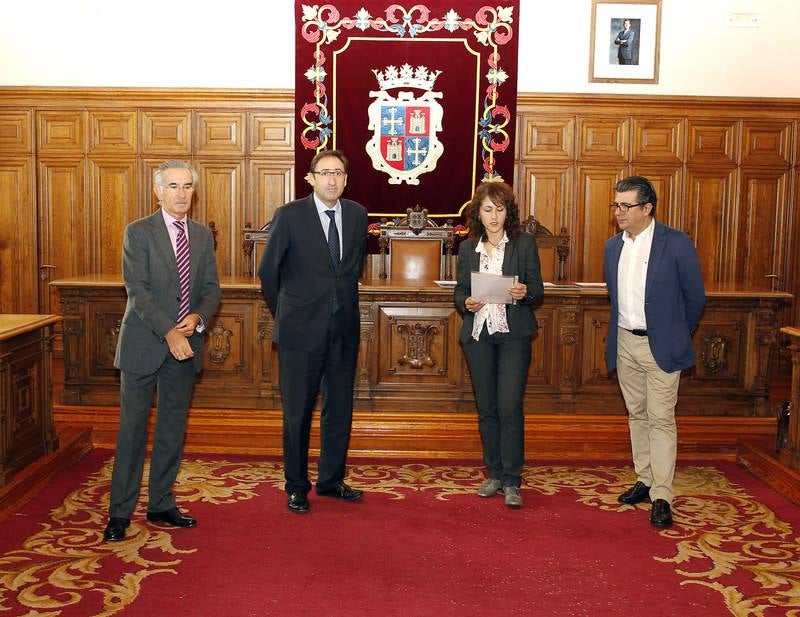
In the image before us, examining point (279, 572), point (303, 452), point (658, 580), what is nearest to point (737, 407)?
point (658, 580)

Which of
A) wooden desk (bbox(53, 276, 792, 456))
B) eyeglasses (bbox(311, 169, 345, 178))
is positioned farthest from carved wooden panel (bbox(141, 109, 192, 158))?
eyeglasses (bbox(311, 169, 345, 178))

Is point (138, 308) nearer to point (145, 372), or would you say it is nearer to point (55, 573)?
point (145, 372)

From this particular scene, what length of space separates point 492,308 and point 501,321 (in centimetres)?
8

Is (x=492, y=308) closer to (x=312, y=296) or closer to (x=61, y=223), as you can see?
(x=312, y=296)

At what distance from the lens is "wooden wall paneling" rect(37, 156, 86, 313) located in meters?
8.09

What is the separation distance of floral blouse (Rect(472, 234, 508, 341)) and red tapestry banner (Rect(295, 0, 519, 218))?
348 cm

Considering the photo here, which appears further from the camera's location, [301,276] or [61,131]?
[61,131]

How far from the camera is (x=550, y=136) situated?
8.05m

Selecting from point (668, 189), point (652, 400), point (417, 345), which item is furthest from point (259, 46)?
point (652, 400)

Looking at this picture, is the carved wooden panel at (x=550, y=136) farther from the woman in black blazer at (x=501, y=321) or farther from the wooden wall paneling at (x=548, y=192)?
the woman in black blazer at (x=501, y=321)

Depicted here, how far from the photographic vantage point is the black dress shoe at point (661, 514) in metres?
4.17

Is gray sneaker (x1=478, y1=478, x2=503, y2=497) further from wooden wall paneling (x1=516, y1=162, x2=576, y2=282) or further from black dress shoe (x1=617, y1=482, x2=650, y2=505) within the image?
wooden wall paneling (x1=516, y1=162, x2=576, y2=282)

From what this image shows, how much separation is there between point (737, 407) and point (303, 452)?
3170 millimetres

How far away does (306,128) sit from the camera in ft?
25.9
